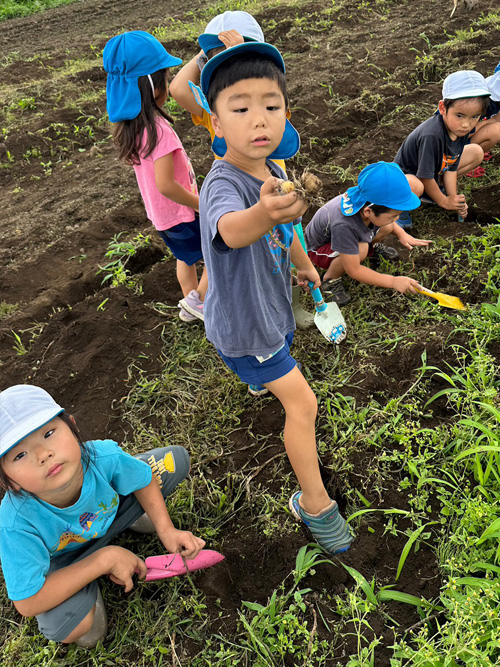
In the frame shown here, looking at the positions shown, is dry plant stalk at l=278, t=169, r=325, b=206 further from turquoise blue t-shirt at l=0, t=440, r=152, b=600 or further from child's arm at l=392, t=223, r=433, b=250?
child's arm at l=392, t=223, r=433, b=250

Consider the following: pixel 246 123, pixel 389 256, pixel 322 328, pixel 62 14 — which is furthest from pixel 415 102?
pixel 62 14

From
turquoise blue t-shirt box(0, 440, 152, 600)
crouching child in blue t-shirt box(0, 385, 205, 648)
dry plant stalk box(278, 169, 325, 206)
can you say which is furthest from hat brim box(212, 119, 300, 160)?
turquoise blue t-shirt box(0, 440, 152, 600)

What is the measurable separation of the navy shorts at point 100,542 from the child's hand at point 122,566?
0.11 metres

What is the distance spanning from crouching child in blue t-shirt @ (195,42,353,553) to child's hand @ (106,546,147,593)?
635 mm

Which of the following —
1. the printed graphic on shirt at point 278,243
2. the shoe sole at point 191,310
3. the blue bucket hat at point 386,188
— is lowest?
the shoe sole at point 191,310

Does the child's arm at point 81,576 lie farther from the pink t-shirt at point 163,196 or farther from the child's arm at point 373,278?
the child's arm at point 373,278

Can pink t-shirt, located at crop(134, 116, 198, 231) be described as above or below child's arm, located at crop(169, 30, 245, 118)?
below

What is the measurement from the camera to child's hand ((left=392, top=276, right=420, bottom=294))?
2799mm

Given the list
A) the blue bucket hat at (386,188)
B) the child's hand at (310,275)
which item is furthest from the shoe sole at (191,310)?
the blue bucket hat at (386,188)

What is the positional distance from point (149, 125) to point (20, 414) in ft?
4.65

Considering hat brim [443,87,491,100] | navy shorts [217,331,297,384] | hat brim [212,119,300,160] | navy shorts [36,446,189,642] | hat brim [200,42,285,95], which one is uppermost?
hat brim [200,42,285,95]

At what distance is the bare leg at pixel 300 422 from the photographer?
1730mm

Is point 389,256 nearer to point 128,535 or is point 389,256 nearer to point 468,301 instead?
point 468,301

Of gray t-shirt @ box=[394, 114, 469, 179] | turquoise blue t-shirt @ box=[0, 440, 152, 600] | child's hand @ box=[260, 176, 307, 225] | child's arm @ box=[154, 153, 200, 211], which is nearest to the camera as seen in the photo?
child's hand @ box=[260, 176, 307, 225]
